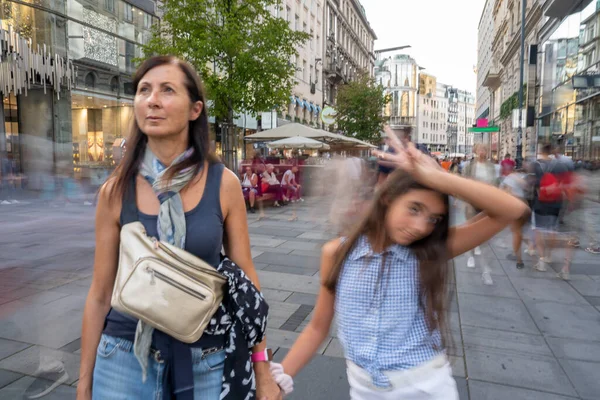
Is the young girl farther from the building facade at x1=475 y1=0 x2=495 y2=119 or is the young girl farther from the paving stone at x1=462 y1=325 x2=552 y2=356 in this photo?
the building facade at x1=475 y1=0 x2=495 y2=119

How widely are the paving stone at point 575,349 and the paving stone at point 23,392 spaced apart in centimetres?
382

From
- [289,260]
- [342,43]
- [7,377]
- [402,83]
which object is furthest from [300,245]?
[402,83]

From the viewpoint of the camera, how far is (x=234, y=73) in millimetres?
16562

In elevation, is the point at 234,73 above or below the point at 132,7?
below

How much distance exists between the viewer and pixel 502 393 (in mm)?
3406

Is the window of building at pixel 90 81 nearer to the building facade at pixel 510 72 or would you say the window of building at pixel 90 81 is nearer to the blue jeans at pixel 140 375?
the building facade at pixel 510 72

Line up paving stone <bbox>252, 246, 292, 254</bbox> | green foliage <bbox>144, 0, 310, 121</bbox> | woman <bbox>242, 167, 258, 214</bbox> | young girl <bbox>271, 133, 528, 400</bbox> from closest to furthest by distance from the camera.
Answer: young girl <bbox>271, 133, 528, 400</bbox>
paving stone <bbox>252, 246, 292, 254</bbox>
woman <bbox>242, 167, 258, 214</bbox>
green foliage <bbox>144, 0, 310, 121</bbox>

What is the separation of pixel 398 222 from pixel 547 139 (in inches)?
1041

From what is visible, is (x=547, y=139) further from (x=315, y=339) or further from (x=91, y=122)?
(x=315, y=339)

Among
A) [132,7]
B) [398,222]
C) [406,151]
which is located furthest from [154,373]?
[132,7]

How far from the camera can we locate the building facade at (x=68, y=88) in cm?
1573

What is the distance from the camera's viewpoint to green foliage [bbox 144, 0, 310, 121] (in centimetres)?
1605

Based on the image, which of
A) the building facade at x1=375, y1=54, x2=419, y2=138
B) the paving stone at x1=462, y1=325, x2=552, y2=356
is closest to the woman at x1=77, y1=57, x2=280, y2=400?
the paving stone at x1=462, y1=325, x2=552, y2=356

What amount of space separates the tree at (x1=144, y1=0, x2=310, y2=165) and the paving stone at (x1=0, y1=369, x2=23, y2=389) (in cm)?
1343
